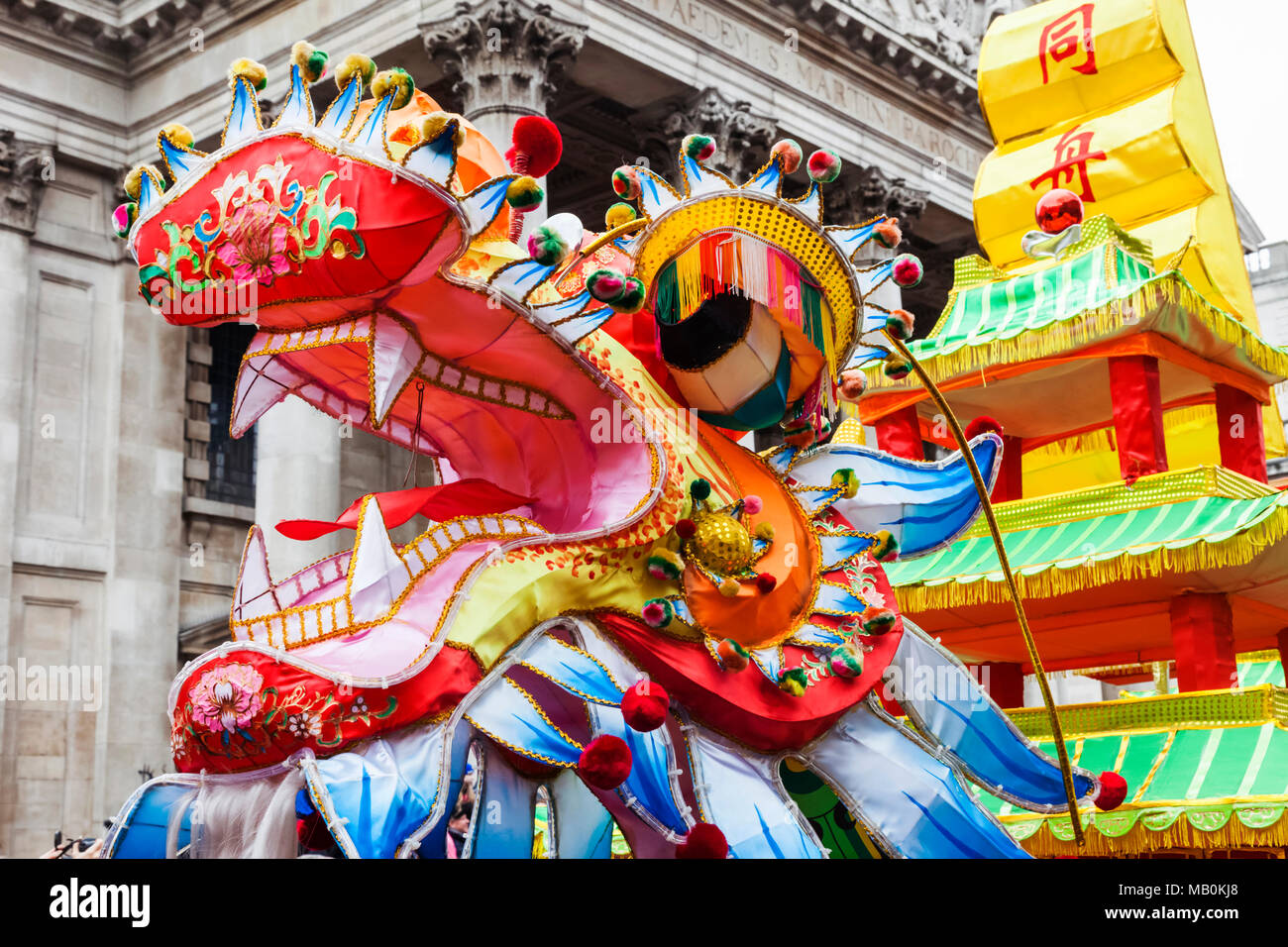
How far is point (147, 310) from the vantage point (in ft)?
76.6

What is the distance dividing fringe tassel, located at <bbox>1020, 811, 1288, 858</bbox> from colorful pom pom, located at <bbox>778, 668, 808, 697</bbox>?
11.4 feet

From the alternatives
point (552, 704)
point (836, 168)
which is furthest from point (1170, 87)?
point (552, 704)

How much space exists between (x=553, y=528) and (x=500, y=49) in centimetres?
1368

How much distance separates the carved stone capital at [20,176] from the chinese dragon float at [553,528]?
1746cm

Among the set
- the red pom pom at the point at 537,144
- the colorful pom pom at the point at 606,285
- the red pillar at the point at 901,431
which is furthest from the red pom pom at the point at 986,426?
the red pillar at the point at 901,431

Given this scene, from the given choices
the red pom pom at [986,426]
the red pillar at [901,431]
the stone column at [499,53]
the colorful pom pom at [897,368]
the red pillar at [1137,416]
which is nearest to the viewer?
the colorful pom pom at [897,368]

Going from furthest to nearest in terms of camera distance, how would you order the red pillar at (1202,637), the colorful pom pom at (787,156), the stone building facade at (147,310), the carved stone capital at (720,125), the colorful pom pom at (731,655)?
1. the carved stone capital at (720,125)
2. the stone building facade at (147,310)
3. the red pillar at (1202,637)
4. the colorful pom pom at (787,156)
5. the colorful pom pom at (731,655)

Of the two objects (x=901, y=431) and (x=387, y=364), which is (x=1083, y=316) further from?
(x=387, y=364)

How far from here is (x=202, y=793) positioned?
5738 mm

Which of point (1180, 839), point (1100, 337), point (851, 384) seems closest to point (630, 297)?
point (851, 384)

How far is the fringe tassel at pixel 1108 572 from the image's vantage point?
10.3 meters

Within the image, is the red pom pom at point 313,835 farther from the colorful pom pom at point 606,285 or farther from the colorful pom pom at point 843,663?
the colorful pom pom at point 606,285

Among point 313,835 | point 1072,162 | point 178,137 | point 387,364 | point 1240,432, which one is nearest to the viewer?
point 387,364
